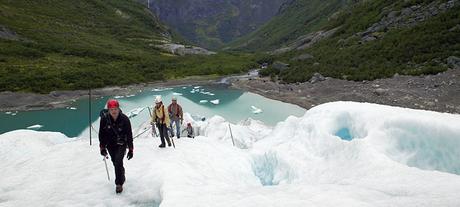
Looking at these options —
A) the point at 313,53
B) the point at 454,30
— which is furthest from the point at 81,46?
the point at 454,30

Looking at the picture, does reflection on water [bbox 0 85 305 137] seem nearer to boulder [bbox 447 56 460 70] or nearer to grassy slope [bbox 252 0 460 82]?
grassy slope [bbox 252 0 460 82]

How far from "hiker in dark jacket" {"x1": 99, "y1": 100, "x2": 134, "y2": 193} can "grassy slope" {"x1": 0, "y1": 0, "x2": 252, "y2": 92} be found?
139 ft

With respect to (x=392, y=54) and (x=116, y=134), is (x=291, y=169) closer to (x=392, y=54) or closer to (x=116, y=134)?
(x=116, y=134)

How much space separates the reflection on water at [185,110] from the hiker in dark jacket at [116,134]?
3173 centimetres

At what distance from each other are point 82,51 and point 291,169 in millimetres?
99797

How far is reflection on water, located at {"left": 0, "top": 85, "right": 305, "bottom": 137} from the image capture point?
4400 centimetres

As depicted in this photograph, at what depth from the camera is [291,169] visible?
1339 centimetres

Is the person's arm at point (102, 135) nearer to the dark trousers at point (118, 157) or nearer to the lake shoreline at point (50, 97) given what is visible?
the dark trousers at point (118, 157)

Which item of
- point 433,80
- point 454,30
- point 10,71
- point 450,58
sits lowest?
point 10,71

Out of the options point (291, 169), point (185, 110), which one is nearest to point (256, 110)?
point (185, 110)

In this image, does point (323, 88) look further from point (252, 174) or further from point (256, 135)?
point (252, 174)

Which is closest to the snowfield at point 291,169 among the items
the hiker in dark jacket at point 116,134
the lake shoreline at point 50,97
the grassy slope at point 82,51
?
the hiker in dark jacket at point 116,134

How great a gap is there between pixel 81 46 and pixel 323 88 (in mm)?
81553

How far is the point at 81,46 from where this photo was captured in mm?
109000
